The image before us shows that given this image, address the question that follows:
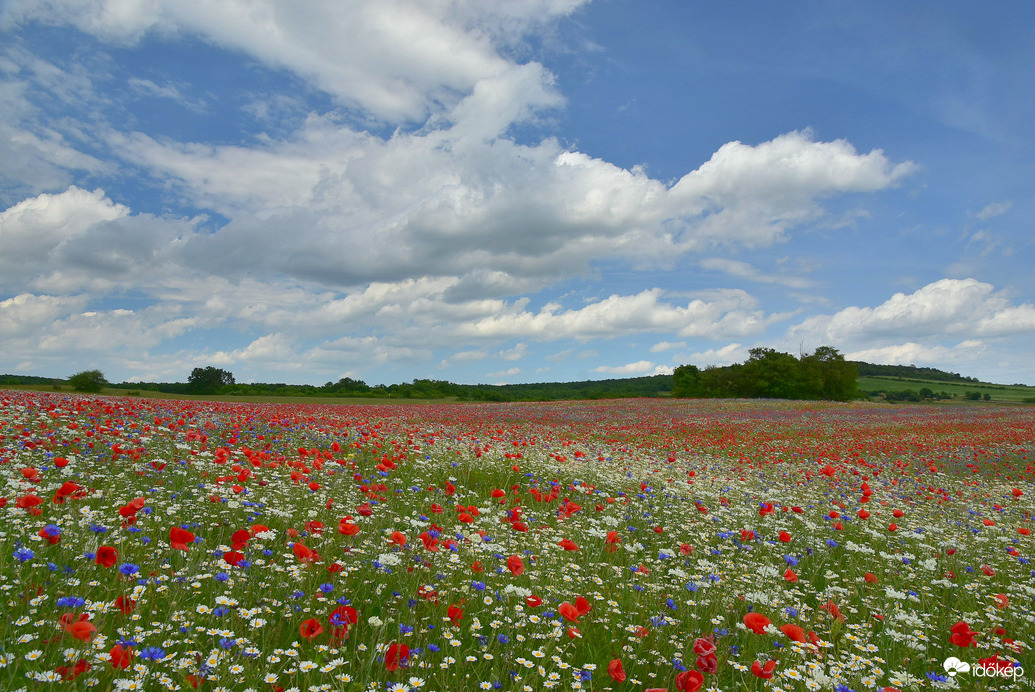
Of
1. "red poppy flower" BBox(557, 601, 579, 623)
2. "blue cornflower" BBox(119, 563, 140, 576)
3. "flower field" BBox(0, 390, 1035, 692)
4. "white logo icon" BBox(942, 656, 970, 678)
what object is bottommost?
"white logo icon" BBox(942, 656, 970, 678)

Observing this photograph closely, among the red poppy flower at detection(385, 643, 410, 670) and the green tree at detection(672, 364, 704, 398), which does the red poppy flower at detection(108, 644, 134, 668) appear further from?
the green tree at detection(672, 364, 704, 398)

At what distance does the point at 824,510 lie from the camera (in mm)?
8094

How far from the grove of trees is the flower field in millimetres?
74059

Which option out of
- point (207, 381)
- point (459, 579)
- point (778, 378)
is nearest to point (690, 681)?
point (459, 579)

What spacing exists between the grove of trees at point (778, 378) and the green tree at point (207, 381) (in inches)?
2535

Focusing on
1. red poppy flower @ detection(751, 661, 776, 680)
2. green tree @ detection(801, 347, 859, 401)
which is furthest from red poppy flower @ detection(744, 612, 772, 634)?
green tree @ detection(801, 347, 859, 401)

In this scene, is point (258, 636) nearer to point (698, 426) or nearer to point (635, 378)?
point (698, 426)

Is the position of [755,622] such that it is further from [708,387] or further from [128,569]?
[708,387]

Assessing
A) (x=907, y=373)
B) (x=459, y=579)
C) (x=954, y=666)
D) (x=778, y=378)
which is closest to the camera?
(x=954, y=666)

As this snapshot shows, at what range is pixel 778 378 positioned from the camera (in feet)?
252

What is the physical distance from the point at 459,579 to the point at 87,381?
5586cm

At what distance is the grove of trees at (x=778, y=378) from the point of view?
Answer: 7738 cm

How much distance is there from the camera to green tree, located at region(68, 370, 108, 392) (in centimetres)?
4631

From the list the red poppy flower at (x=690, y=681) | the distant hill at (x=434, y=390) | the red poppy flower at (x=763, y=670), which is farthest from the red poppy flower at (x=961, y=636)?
the distant hill at (x=434, y=390)
